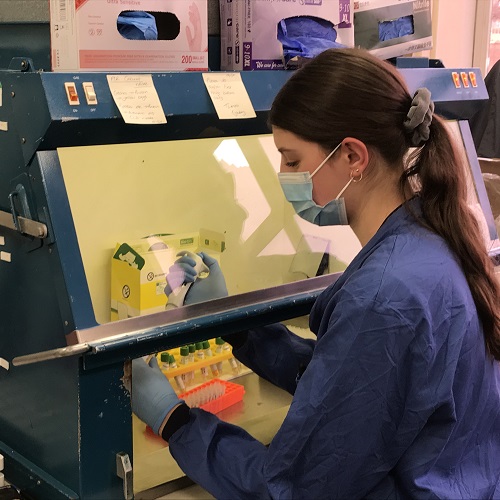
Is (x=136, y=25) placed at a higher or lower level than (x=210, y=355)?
higher

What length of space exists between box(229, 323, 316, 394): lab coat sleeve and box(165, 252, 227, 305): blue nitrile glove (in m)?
0.13

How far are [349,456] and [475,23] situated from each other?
420 cm

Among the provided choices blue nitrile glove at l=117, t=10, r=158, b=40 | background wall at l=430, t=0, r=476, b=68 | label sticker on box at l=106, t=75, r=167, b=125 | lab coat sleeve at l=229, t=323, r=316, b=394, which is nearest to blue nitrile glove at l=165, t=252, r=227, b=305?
lab coat sleeve at l=229, t=323, r=316, b=394

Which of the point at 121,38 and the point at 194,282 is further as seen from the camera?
the point at 194,282

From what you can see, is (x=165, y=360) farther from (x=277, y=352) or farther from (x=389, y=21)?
(x=389, y=21)

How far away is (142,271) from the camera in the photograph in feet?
5.71

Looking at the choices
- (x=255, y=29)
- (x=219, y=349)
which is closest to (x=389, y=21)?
(x=255, y=29)

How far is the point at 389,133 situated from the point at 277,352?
2.00 ft

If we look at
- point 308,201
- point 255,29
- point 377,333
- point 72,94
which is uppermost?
point 255,29

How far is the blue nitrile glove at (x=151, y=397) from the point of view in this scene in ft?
4.83

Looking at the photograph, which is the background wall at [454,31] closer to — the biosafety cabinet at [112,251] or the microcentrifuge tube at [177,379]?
the biosafety cabinet at [112,251]

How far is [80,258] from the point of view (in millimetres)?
1363

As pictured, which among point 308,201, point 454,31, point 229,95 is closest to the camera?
point 308,201

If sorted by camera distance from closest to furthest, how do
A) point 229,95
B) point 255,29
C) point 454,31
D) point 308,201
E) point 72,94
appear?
1. point 72,94
2. point 308,201
3. point 229,95
4. point 255,29
5. point 454,31
